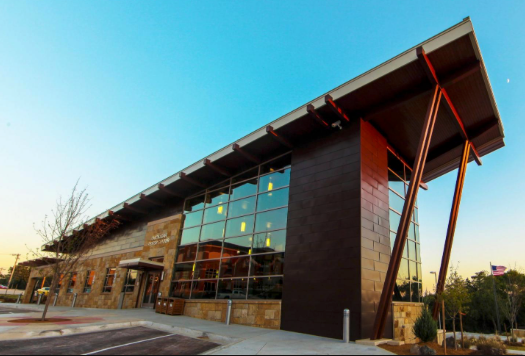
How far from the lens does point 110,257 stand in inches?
983

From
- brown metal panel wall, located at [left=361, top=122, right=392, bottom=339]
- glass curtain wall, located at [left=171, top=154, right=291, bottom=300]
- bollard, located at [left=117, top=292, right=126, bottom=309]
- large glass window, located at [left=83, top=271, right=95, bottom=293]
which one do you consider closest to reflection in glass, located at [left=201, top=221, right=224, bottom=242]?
glass curtain wall, located at [left=171, top=154, right=291, bottom=300]

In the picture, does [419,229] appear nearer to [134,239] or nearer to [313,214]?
[313,214]

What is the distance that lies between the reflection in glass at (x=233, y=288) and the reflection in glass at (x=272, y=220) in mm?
2569

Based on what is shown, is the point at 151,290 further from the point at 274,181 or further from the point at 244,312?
the point at 274,181

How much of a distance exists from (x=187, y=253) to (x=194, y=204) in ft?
10.6

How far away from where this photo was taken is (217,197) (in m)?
18.6

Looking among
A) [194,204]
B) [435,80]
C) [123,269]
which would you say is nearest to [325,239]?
[435,80]

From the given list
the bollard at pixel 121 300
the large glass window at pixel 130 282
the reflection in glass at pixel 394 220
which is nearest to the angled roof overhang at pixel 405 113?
the reflection in glass at pixel 394 220

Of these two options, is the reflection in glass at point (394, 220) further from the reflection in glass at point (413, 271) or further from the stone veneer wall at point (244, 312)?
the stone veneer wall at point (244, 312)

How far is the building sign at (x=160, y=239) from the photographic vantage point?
20.7 meters

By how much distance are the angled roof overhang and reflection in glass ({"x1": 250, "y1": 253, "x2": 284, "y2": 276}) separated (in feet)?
16.8

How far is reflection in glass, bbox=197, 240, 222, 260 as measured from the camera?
16656 millimetres

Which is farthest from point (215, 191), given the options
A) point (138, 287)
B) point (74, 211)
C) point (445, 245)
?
point (445, 245)

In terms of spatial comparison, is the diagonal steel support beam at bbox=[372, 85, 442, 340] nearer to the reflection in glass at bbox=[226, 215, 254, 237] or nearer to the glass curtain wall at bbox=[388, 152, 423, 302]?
the glass curtain wall at bbox=[388, 152, 423, 302]
